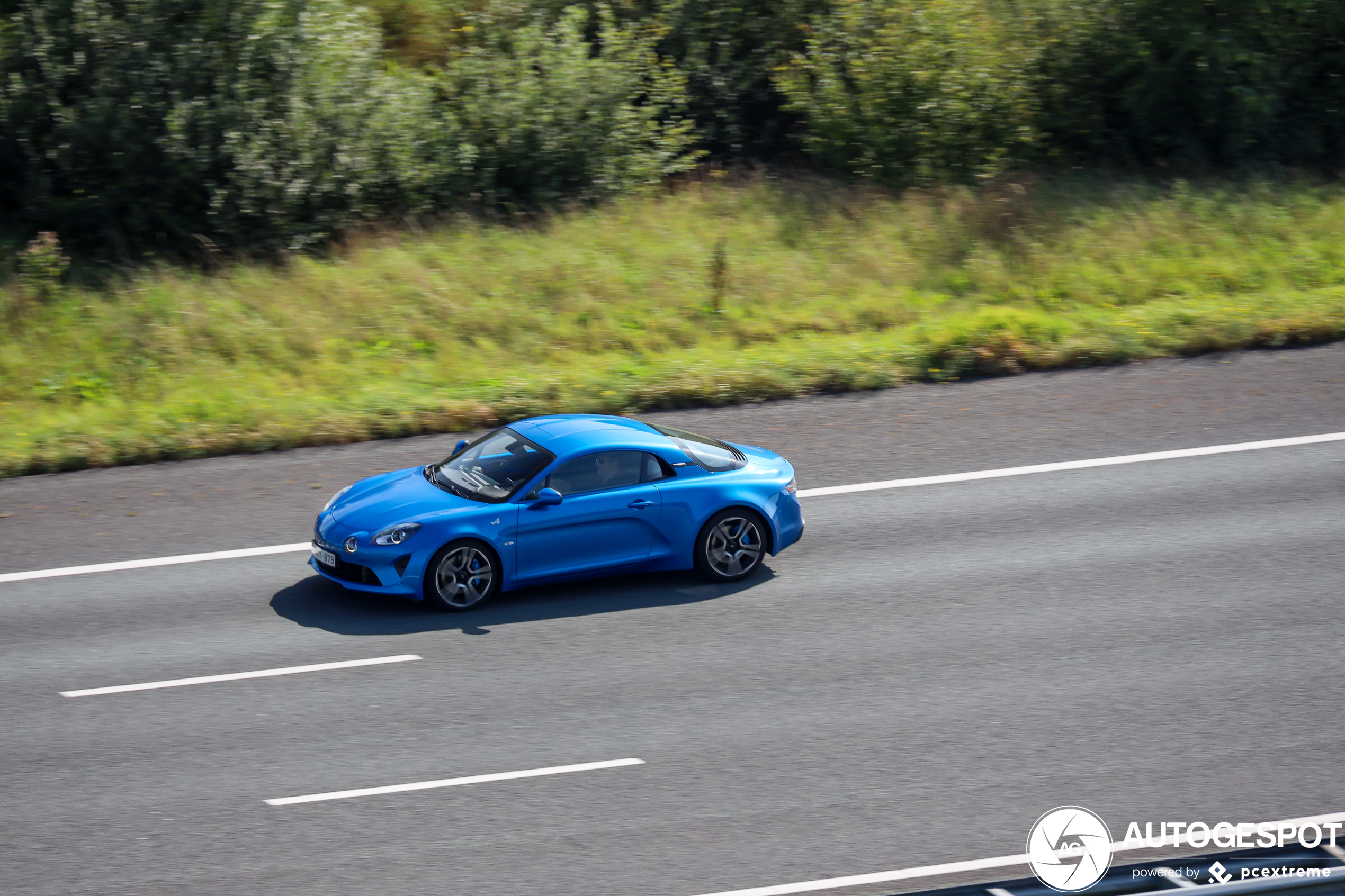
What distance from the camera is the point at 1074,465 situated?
42.4 feet

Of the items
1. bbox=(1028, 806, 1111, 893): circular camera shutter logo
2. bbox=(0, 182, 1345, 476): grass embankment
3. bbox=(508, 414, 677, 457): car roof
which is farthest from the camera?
bbox=(0, 182, 1345, 476): grass embankment

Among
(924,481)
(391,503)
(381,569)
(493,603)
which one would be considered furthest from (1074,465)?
(381,569)

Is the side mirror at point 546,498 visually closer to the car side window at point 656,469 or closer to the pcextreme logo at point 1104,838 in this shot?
the car side window at point 656,469

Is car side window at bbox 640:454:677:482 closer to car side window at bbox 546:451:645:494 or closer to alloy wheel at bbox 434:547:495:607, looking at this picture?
car side window at bbox 546:451:645:494

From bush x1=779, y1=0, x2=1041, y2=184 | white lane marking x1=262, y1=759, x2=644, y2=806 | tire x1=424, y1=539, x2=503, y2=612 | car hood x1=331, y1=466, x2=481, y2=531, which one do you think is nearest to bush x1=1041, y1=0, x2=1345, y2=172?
bush x1=779, y1=0, x2=1041, y2=184

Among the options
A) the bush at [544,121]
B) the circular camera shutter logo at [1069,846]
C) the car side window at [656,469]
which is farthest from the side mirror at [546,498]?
the bush at [544,121]

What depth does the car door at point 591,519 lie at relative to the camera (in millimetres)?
10031

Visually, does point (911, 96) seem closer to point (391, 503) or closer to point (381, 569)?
point (391, 503)

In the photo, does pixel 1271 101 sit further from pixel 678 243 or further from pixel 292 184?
pixel 292 184

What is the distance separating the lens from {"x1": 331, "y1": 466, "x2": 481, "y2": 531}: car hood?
994 cm

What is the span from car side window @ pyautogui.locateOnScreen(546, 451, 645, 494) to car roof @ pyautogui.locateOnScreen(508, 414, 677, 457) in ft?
0.24

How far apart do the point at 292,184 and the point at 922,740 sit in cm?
1461

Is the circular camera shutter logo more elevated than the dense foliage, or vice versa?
the dense foliage

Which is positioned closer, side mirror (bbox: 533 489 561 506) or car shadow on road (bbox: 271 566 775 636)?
car shadow on road (bbox: 271 566 775 636)
